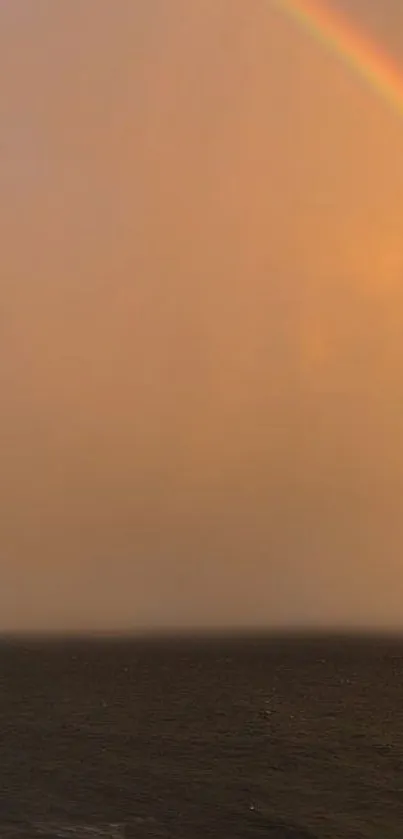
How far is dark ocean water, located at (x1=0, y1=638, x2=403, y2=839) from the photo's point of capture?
68.6ft

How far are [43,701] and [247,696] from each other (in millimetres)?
13349

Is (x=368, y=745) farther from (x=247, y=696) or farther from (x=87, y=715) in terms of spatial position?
(x=247, y=696)

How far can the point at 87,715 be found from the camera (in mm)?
41438

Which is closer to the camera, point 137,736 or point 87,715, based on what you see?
point 137,736

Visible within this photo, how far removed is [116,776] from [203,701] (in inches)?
869

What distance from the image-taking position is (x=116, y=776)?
26.7 metres

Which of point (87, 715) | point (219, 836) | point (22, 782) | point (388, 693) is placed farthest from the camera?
point (388, 693)

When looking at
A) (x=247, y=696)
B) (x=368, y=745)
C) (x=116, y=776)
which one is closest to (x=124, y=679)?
(x=247, y=696)

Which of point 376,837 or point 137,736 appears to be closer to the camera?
point 376,837

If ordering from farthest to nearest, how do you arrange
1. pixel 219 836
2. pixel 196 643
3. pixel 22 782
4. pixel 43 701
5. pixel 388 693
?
pixel 196 643
pixel 388 693
pixel 43 701
pixel 22 782
pixel 219 836

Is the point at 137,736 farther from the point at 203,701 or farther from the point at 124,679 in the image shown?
the point at 124,679

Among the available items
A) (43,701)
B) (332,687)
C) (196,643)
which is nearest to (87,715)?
(43,701)

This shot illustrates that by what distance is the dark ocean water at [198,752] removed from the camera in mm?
20922

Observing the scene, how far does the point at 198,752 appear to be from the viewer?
31.6m
